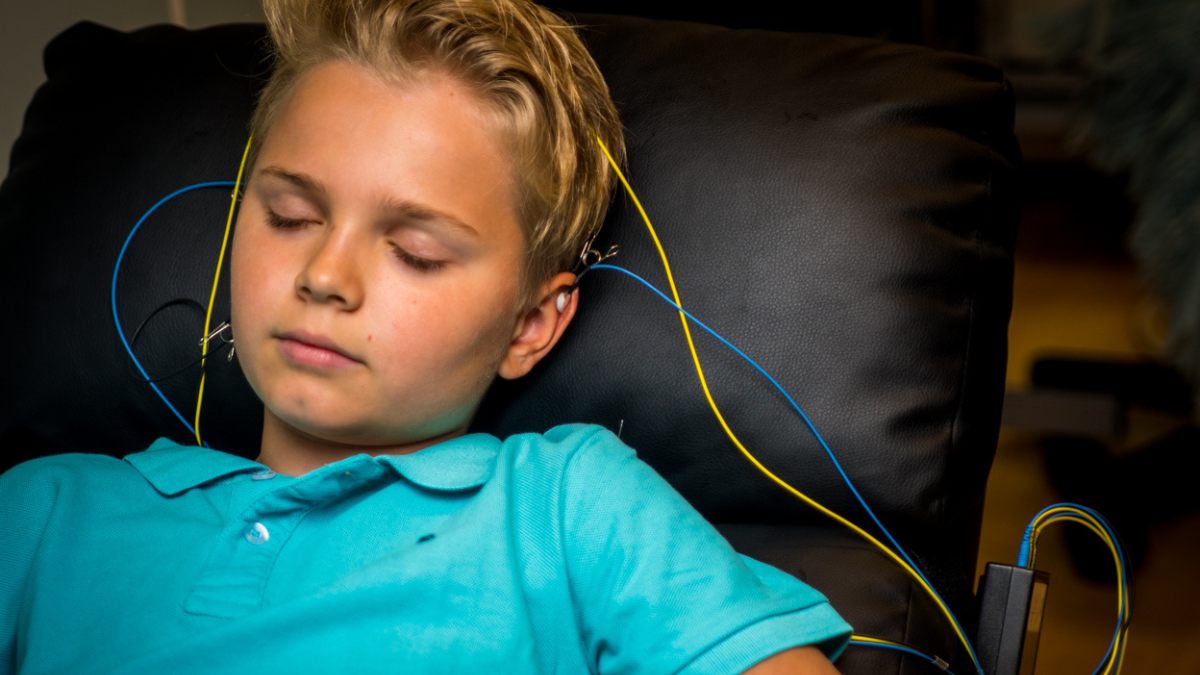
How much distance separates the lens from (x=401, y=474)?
81cm

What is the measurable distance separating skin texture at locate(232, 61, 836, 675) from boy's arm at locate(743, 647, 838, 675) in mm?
366

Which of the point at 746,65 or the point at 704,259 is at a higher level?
the point at 746,65

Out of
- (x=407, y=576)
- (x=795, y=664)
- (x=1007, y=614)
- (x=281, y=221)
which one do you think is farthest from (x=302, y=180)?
(x=1007, y=614)

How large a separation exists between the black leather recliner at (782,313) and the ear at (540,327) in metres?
0.02

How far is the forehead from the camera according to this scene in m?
0.79

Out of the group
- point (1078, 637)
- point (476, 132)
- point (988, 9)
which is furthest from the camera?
point (988, 9)

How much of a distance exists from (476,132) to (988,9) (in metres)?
2.07

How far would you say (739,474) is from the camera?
35.2 inches

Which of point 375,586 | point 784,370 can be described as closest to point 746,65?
point 784,370

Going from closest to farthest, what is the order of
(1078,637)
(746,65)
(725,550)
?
(725,550) → (746,65) → (1078,637)

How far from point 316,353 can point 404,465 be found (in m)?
0.13

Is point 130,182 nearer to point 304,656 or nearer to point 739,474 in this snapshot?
point 304,656

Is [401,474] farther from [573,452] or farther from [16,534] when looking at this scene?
[16,534]

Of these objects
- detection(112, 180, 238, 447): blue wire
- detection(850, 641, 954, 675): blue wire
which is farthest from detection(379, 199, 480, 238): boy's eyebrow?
detection(850, 641, 954, 675): blue wire
